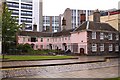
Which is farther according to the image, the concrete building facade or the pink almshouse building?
the concrete building facade

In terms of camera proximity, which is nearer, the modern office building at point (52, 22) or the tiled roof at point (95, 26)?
the tiled roof at point (95, 26)

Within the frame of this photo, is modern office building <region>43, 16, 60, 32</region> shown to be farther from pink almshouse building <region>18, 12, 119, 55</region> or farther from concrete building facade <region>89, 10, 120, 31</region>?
concrete building facade <region>89, 10, 120, 31</region>

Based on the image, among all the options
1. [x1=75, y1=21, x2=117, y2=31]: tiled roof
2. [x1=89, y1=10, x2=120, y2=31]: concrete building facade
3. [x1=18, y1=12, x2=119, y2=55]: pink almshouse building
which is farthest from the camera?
[x1=89, y1=10, x2=120, y2=31]: concrete building facade

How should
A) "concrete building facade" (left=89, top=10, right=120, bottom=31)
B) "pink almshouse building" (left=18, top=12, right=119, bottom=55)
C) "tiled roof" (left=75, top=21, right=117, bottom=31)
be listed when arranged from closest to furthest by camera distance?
"pink almshouse building" (left=18, top=12, right=119, bottom=55), "tiled roof" (left=75, top=21, right=117, bottom=31), "concrete building facade" (left=89, top=10, right=120, bottom=31)

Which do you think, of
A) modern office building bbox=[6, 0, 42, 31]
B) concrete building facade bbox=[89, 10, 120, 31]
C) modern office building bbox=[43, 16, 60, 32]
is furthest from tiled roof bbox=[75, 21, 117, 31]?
modern office building bbox=[43, 16, 60, 32]

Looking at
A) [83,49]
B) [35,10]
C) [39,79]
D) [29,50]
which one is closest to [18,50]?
[29,50]

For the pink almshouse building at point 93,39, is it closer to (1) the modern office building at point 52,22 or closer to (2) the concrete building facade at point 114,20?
(2) the concrete building facade at point 114,20

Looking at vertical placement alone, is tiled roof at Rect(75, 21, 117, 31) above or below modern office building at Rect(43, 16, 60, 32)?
below

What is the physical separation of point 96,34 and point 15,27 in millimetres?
16184

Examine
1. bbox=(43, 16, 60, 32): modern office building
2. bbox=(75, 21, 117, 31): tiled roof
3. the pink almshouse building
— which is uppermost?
bbox=(43, 16, 60, 32): modern office building

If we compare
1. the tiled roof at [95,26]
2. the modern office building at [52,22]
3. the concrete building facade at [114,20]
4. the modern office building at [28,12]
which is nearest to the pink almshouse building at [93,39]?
the tiled roof at [95,26]

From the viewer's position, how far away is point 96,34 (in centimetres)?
3325

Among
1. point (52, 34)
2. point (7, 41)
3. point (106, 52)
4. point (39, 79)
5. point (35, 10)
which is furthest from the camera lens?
point (35, 10)

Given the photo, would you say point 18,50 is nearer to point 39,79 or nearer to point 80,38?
point 80,38
